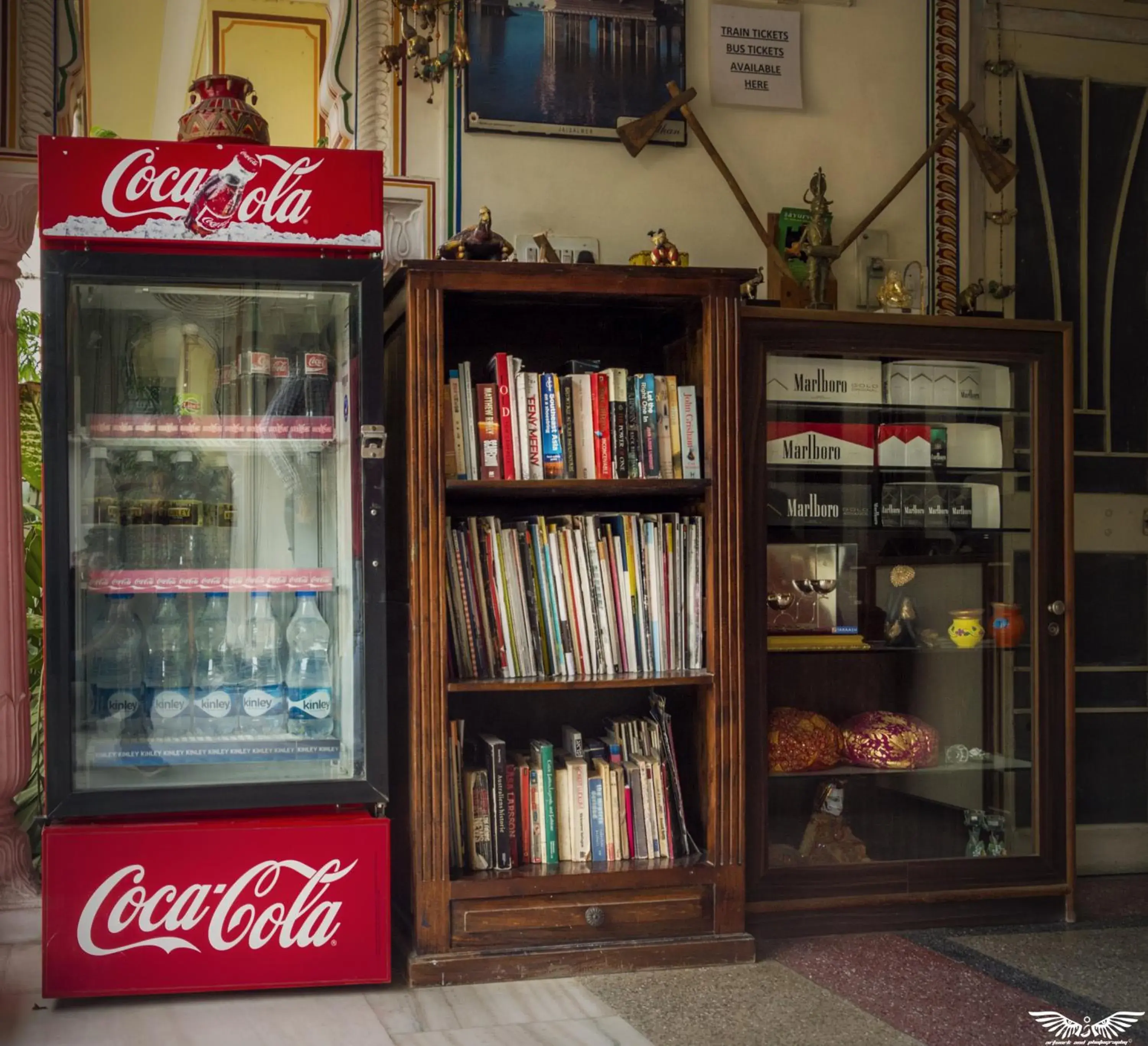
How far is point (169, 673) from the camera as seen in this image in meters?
2.86

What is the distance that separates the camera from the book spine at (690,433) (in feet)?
9.61

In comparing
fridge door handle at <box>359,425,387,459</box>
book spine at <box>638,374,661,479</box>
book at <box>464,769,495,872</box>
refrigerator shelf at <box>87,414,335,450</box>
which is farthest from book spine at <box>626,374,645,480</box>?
book at <box>464,769,495,872</box>

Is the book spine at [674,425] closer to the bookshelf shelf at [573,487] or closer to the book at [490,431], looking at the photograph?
the bookshelf shelf at [573,487]

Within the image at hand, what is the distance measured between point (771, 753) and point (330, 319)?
1492mm

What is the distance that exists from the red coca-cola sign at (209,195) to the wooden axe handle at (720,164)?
101 centimetres

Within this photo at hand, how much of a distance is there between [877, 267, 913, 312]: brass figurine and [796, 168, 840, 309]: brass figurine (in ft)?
0.47

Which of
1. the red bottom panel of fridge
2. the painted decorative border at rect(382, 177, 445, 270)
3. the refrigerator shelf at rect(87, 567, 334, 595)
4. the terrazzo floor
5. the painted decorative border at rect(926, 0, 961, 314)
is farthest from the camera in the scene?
the painted decorative border at rect(926, 0, 961, 314)

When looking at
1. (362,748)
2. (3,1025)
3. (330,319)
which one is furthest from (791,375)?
(3,1025)

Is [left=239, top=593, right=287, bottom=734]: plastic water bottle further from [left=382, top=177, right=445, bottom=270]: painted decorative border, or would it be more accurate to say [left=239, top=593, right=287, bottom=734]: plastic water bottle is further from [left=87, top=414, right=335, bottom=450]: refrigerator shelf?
[left=382, top=177, right=445, bottom=270]: painted decorative border

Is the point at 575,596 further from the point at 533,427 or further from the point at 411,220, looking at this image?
the point at 411,220

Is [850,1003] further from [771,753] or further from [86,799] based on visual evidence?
[86,799]

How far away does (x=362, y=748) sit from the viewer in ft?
9.01

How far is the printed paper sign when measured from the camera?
11.4ft

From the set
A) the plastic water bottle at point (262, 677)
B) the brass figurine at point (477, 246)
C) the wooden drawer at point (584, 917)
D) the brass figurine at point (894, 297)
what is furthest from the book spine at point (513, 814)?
the brass figurine at point (894, 297)
